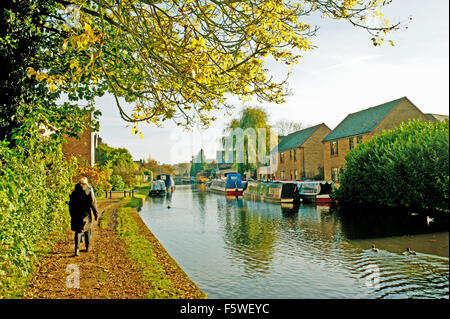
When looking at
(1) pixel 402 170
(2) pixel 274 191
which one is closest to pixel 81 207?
(1) pixel 402 170

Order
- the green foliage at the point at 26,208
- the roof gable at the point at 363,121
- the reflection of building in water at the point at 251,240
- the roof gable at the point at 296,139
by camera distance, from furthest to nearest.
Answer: the roof gable at the point at 296,139, the roof gable at the point at 363,121, the reflection of building in water at the point at 251,240, the green foliage at the point at 26,208

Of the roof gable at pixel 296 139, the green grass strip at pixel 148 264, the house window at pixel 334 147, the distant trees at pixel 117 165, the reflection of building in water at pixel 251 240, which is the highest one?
the roof gable at pixel 296 139

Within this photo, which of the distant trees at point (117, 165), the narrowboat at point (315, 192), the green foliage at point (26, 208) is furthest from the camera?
the distant trees at point (117, 165)

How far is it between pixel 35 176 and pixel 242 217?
49.1ft

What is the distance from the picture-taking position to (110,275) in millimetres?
6969

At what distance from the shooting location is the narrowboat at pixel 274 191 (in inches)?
1169

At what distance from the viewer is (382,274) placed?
9211 millimetres

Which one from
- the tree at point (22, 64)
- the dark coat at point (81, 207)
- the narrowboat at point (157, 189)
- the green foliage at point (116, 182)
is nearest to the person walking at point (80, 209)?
the dark coat at point (81, 207)

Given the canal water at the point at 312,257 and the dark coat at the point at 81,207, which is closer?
the canal water at the point at 312,257

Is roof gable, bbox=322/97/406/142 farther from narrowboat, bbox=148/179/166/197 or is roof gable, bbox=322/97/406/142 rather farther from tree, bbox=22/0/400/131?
tree, bbox=22/0/400/131

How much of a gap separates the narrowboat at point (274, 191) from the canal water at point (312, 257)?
10651 mm

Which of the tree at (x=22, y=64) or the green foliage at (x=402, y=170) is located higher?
the tree at (x=22, y=64)

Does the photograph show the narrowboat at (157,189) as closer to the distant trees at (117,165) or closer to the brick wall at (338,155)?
the distant trees at (117,165)

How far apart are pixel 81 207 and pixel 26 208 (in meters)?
1.91
